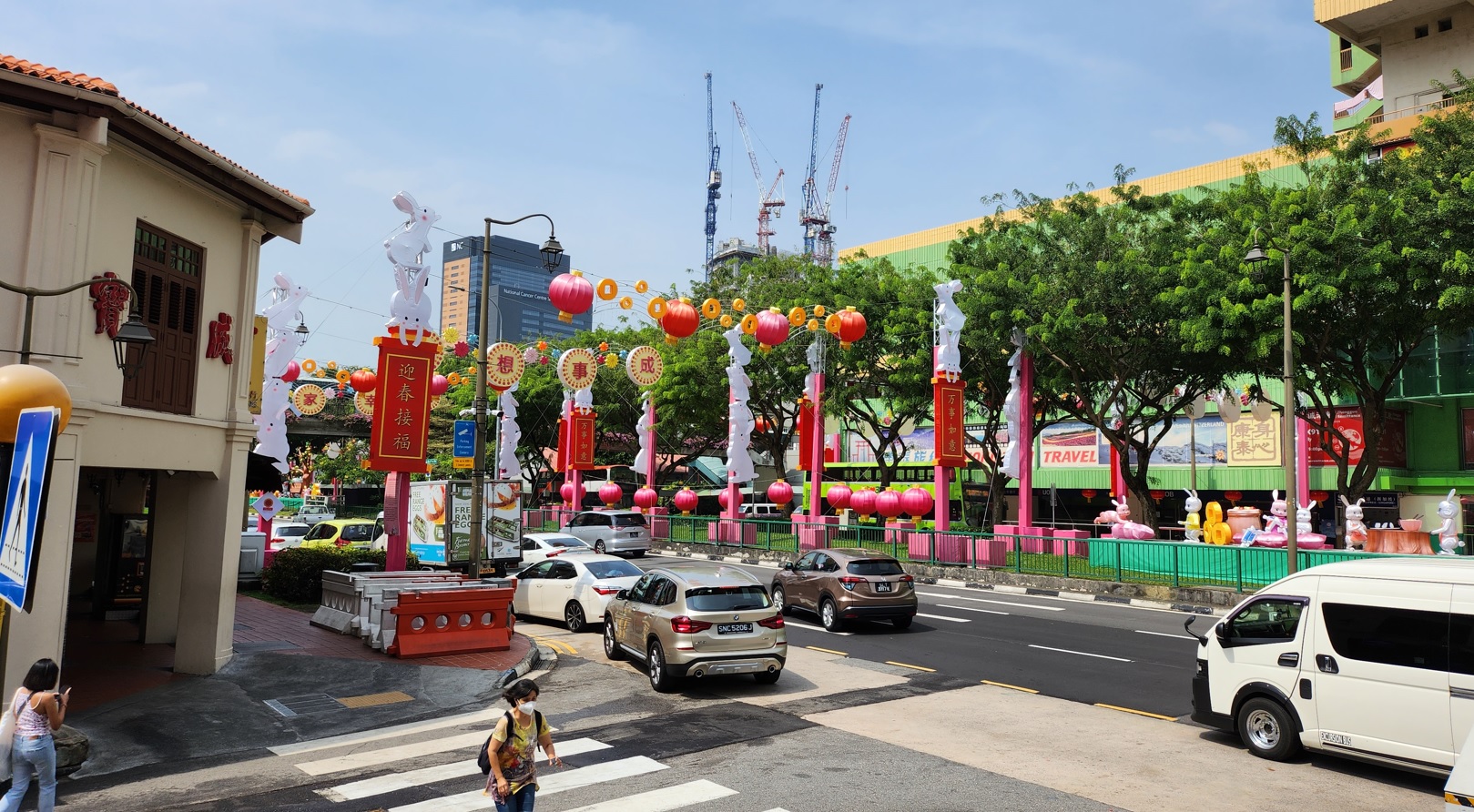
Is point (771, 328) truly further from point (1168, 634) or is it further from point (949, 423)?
point (1168, 634)

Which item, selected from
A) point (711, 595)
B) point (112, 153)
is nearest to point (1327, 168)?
point (711, 595)

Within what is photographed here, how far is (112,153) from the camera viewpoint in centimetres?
1101

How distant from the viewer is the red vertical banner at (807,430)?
34612mm

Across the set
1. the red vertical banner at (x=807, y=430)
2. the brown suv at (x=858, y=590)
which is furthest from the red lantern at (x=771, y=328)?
the red vertical banner at (x=807, y=430)

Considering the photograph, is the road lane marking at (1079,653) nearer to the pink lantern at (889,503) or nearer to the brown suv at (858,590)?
the brown suv at (858,590)

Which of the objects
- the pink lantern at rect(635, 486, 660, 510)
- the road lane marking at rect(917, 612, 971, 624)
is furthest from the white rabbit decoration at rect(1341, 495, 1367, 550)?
the pink lantern at rect(635, 486, 660, 510)

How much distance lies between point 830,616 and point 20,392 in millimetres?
13428

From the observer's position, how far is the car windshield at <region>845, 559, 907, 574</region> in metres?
17.8

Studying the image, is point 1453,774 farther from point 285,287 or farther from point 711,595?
point 285,287

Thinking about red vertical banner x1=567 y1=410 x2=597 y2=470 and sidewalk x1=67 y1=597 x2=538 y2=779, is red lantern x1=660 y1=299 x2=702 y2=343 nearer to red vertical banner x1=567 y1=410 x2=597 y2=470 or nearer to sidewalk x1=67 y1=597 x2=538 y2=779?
sidewalk x1=67 y1=597 x2=538 y2=779

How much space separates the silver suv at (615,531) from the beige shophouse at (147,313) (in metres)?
18.9

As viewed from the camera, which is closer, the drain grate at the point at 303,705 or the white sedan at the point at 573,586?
the drain grate at the point at 303,705

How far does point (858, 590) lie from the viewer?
17.5 m

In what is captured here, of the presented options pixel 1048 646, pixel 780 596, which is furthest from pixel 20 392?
pixel 1048 646
